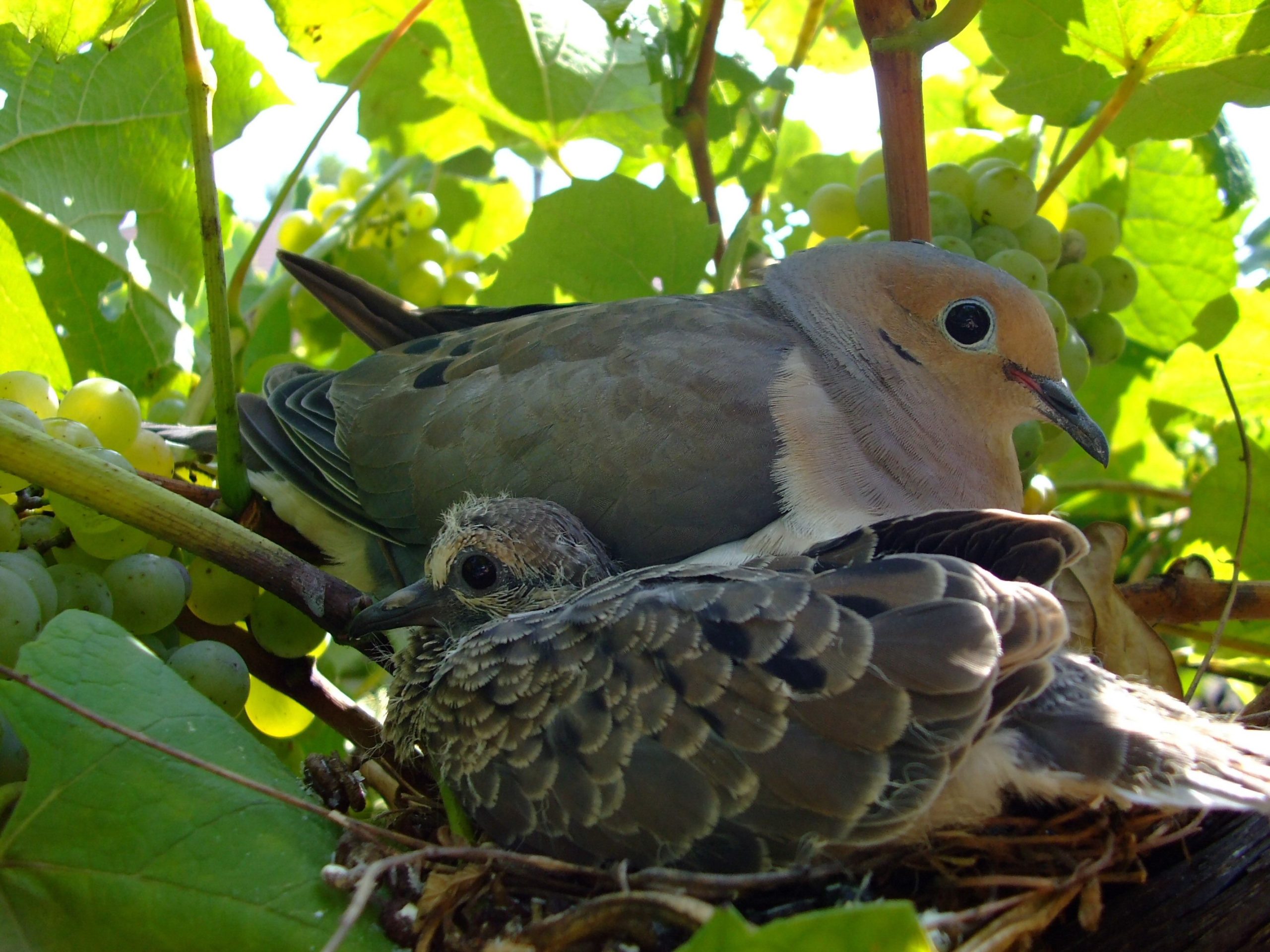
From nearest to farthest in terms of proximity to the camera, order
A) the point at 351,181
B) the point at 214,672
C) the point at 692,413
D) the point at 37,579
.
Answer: the point at 37,579 < the point at 214,672 < the point at 692,413 < the point at 351,181

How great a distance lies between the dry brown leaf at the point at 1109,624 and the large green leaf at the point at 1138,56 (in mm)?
713

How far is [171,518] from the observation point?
4.35ft

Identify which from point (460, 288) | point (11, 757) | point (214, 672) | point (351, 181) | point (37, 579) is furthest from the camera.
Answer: point (351, 181)

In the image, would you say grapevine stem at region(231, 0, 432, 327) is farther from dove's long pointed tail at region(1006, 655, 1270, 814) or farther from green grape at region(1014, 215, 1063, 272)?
dove's long pointed tail at region(1006, 655, 1270, 814)

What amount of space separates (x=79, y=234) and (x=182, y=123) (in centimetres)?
26

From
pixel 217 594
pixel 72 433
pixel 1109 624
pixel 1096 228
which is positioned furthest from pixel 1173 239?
pixel 72 433

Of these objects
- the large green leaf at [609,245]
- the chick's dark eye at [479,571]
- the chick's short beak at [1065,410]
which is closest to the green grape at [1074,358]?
the chick's short beak at [1065,410]

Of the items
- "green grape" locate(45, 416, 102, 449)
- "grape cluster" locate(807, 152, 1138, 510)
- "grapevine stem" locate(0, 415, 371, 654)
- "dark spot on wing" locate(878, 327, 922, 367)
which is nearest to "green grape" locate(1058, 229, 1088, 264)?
"grape cluster" locate(807, 152, 1138, 510)

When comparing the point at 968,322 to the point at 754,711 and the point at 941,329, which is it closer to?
the point at 941,329

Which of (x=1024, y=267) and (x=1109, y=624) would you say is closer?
(x=1109, y=624)

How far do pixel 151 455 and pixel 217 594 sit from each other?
0.23 metres

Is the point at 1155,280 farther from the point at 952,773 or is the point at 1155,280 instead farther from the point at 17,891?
the point at 17,891

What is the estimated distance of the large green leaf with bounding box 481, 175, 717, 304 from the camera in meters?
2.06

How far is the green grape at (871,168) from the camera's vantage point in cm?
201
